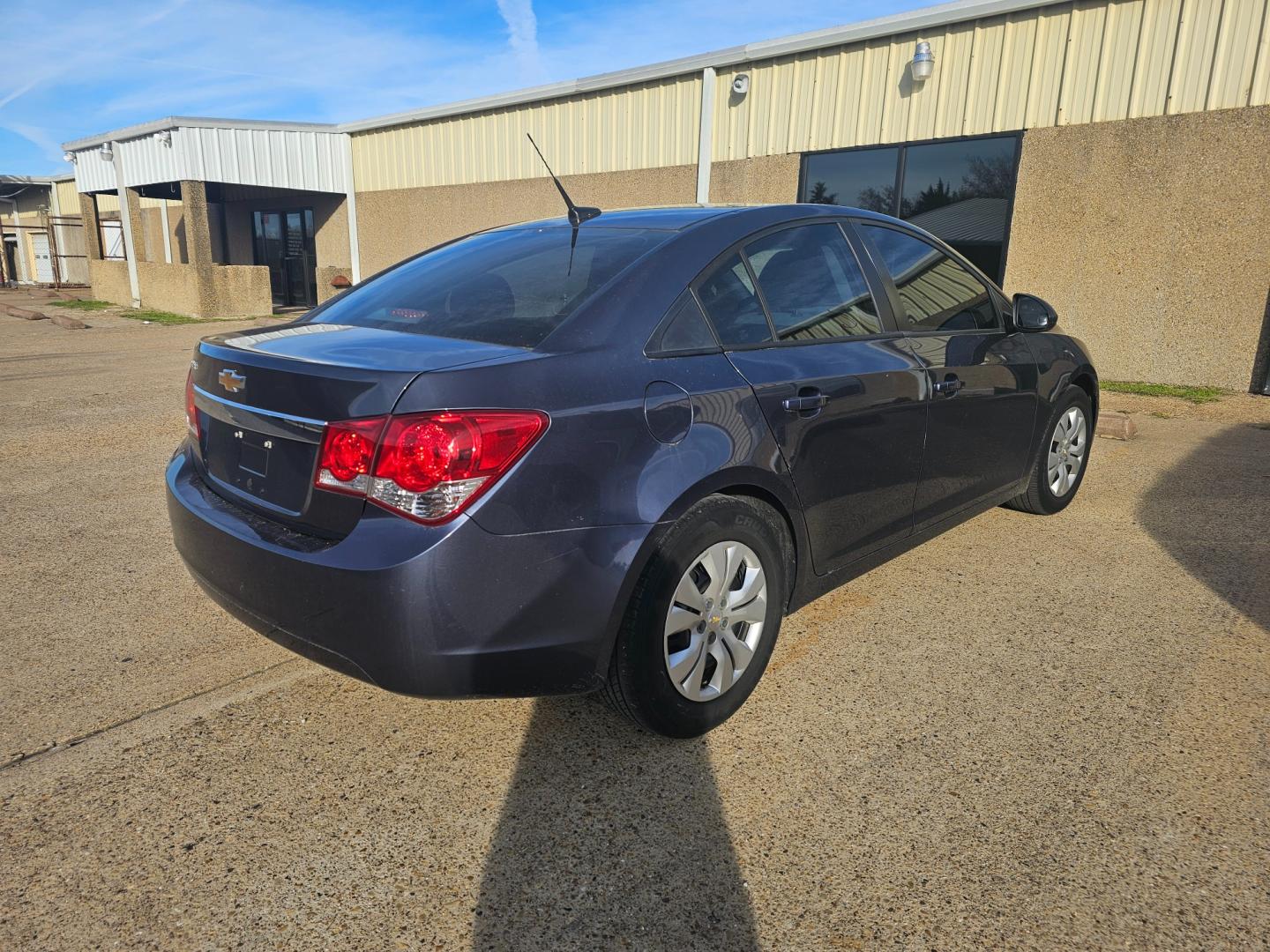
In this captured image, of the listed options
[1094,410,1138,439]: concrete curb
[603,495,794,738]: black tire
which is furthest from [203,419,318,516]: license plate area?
[1094,410,1138,439]: concrete curb

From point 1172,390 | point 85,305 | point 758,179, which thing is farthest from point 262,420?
point 85,305

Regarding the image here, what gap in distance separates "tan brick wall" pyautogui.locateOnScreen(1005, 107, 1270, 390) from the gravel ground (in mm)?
5665

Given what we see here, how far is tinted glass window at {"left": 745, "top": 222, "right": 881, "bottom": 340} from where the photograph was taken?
10.0 ft

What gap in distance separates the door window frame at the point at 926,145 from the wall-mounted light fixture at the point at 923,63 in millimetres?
671

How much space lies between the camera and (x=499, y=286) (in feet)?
9.60

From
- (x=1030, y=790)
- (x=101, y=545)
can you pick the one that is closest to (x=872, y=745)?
(x=1030, y=790)

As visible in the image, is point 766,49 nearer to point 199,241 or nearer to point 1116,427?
point 1116,427

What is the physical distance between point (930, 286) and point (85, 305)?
24314 millimetres

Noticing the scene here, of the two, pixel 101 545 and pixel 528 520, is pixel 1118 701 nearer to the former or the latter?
pixel 528 520

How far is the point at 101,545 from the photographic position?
439 cm

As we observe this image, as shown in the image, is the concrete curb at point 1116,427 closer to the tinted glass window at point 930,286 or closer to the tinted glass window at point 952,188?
the tinted glass window at point 952,188

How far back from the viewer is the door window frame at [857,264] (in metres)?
2.83

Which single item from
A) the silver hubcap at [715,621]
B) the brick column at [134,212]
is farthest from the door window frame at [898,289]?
the brick column at [134,212]

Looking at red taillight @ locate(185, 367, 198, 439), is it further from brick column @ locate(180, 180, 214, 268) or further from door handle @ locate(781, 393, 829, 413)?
brick column @ locate(180, 180, 214, 268)
